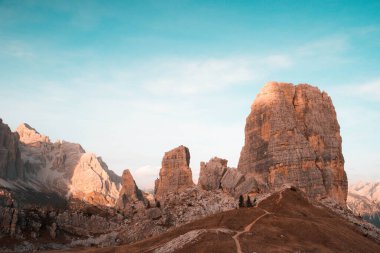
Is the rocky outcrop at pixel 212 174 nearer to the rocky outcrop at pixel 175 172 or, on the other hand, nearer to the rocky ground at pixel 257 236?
the rocky outcrop at pixel 175 172

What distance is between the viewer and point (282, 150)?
155 meters

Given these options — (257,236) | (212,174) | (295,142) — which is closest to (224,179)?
(212,174)

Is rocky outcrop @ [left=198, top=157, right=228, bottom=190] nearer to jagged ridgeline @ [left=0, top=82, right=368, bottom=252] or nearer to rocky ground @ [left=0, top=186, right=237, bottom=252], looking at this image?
jagged ridgeline @ [left=0, top=82, right=368, bottom=252]

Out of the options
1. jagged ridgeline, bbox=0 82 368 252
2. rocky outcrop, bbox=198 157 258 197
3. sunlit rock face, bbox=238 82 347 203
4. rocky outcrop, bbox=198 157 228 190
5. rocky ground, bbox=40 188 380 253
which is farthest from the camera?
rocky outcrop, bbox=198 157 228 190

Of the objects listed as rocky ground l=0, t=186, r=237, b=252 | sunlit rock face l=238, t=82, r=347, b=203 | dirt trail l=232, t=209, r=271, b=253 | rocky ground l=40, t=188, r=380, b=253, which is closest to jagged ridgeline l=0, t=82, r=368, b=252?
sunlit rock face l=238, t=82, r=347, b=203

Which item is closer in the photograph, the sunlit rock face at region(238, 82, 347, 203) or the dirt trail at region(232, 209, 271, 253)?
the dirt trail at region(232, 209, 271, 253)

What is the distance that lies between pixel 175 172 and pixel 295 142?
187ft

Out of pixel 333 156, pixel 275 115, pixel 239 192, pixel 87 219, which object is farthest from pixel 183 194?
pixel 333 156

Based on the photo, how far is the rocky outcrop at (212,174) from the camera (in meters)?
160

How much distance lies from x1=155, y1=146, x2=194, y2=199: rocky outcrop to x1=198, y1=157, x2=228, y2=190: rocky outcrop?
18.3 metres

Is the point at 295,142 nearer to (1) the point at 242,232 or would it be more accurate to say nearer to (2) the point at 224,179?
(2) the point at 224,179

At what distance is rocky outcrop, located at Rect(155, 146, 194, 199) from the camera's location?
18438 cm

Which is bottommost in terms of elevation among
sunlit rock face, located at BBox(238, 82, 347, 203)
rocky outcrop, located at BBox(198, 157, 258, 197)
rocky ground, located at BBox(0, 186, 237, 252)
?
rocky ground, located at BBox(0, 186, 237, 252)

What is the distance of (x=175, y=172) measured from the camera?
186m
